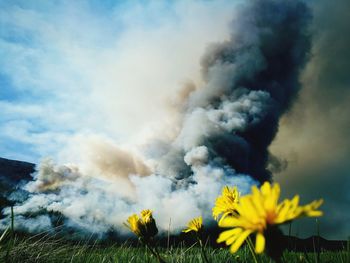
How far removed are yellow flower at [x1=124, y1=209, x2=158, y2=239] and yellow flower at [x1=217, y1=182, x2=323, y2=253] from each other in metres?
0.97

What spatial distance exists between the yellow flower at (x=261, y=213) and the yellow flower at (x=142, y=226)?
3.17ft

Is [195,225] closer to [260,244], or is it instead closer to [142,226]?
[142,226]

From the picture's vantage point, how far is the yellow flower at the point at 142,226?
1828mm

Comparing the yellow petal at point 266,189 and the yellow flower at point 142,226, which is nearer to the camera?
the yellow petal at point 266,189

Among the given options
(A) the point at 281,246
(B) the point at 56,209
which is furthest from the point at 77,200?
(A) the point at 281,246

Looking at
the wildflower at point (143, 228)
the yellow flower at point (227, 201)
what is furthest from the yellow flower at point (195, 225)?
Result: the yellow flower at point (227, 201)

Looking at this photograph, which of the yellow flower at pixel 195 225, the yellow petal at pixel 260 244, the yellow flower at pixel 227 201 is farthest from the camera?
the yellow flower at pixel 195 225

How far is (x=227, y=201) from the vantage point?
1.54m

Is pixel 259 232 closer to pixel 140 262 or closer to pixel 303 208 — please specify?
pixel 303 208

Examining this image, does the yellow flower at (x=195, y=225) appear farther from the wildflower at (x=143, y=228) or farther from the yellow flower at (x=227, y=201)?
the yellow flower at (x=227, y=201)

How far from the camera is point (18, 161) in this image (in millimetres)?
52562

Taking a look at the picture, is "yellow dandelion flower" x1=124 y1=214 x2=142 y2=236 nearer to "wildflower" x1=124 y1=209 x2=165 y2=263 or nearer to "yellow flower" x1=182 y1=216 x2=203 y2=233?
"wildflower" x1=124 y1=209 x2=165 y2=263

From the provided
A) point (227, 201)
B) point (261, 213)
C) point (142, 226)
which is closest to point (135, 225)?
point (142, 226)

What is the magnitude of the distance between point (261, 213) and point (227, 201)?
0.63 metres
